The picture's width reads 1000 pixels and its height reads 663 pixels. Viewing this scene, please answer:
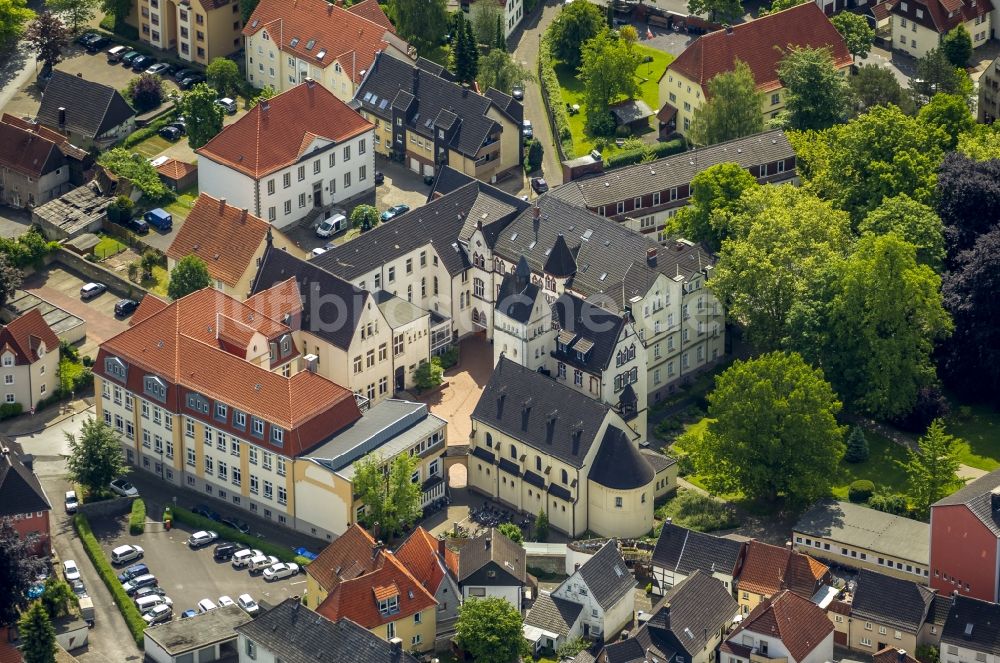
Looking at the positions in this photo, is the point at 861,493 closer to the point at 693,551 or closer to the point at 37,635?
Answer: the point at 693,551

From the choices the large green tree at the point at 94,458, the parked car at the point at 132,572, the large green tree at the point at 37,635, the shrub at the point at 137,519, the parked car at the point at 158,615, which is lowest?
the parked car at the point at 158,615

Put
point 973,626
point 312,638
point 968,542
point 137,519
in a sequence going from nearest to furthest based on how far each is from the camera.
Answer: point 312,638 < point 973,626 < point 968,542 < point 137,519

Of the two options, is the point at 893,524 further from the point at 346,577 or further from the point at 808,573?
the point at 346,577

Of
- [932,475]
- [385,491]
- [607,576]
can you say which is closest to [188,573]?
[385,491]

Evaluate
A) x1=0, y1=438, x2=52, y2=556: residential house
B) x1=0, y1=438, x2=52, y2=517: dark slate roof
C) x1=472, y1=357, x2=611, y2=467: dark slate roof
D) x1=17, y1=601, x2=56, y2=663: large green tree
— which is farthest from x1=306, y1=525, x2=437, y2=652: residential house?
x1=0, y1=438, x2=52, y2=517: dark slate roof

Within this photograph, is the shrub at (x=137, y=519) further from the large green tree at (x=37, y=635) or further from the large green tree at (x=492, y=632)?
the large green tree at (x=492, y=632)

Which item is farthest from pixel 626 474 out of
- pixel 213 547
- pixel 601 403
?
pixel 213 547

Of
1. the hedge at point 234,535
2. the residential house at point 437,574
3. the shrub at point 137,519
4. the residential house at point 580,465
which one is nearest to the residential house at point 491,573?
the residential house at point 437,574
